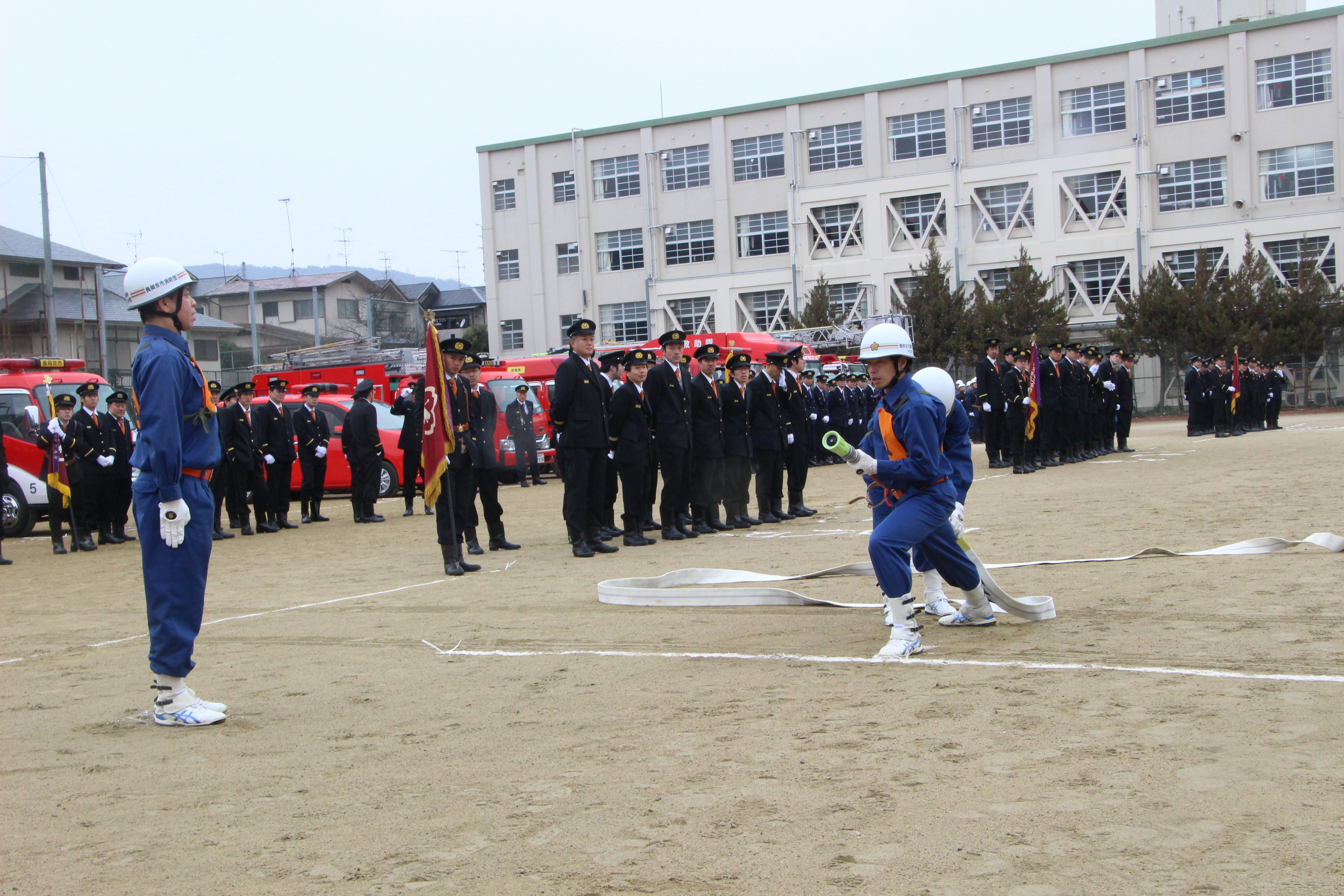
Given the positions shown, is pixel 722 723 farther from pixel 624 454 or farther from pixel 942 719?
pixel 624 454

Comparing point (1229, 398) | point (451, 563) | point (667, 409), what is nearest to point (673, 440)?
point (667, 409)

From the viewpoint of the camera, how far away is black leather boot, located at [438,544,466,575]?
1098cm

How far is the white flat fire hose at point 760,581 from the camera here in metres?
8.22

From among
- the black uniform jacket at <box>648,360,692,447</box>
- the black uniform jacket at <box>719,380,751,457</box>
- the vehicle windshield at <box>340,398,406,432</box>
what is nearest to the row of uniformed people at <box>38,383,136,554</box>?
the vehicle windshield at <box>340,398,406,432</box>

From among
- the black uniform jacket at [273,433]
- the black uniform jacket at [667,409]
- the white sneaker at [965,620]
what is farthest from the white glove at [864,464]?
the black uniform jacket at [273,433]

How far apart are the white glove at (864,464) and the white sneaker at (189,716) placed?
11.4ft

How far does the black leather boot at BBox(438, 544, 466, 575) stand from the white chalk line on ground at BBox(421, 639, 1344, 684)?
11.1ft

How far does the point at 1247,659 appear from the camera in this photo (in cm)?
580

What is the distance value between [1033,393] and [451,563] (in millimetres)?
12681

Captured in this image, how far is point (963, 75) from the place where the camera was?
48.3 metres

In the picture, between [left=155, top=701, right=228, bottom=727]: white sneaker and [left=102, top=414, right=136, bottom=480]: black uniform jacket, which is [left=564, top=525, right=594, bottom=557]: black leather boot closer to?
[left=155, top=701, right=228, bottom=727]: white sneaker

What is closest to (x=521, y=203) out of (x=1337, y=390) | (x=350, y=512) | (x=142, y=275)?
(x=1337, y=390)

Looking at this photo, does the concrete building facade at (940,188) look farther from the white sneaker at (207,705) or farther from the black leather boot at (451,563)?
the white sneaker at (207,705)

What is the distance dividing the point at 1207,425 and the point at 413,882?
29.8 meters
